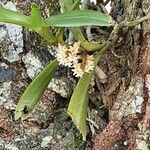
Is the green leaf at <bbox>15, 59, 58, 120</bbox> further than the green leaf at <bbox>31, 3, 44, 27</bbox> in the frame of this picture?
Yes

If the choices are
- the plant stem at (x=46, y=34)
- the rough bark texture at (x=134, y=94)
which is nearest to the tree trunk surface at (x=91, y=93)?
the rough bark texture at (x=134, y=94)

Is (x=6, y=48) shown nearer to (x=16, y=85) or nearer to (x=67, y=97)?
(x=16, y=85)

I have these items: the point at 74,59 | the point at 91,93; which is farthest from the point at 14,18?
the point at 91,93

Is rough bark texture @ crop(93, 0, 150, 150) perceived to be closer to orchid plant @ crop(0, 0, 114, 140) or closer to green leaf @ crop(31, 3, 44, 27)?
orchid plant @ crop(0, 0, 114, 140)

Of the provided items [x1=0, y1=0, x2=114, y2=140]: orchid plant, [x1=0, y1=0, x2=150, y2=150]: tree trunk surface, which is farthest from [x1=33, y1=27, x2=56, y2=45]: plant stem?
[x1=0, y1=0, x2=150, y2=150]: tree trunk surface

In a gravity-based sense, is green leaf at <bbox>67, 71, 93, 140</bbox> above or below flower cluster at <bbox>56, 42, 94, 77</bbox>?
below

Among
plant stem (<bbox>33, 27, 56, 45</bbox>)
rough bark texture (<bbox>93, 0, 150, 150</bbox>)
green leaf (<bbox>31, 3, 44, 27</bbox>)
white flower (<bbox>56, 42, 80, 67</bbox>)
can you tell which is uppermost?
green leaf (<bbox>31, 3, 44, 27</bbox>)

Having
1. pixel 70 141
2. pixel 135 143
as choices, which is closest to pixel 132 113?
pixel 135 143
